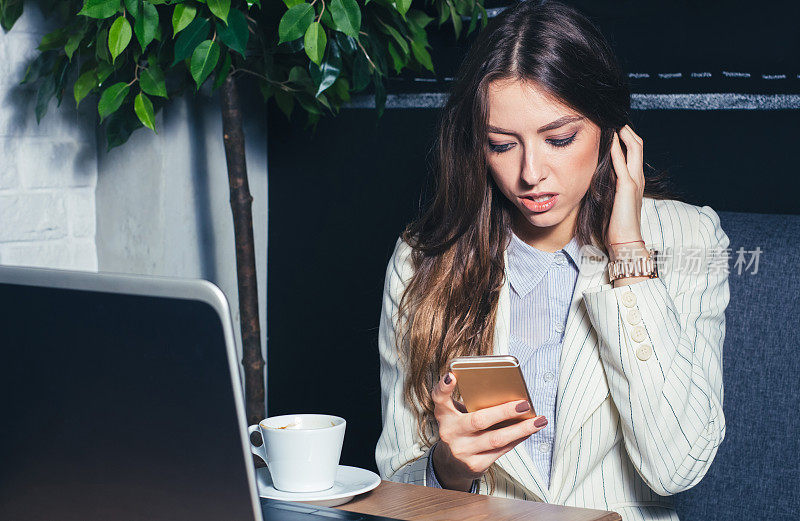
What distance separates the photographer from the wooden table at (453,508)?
0.83 metres

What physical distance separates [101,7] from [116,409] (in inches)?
37.4

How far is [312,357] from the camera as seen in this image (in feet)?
7.54

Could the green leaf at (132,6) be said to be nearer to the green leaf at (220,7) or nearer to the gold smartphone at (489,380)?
the green leaf at (220,7)

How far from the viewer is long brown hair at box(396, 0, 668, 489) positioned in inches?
53.1

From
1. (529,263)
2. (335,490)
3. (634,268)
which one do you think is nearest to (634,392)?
(634,268)

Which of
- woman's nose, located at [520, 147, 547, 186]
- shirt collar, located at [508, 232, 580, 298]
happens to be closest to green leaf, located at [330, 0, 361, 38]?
woman's nose, located at [520, 147, 547, 186]

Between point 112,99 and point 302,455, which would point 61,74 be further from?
point 302,455

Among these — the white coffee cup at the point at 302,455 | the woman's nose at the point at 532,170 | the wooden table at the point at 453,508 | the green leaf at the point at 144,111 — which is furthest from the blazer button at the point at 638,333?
the green leaf at the point at 144,111

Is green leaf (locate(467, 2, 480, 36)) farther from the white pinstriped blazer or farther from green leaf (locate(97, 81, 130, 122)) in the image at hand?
green leaf (locate(97, 81, 130, 122))

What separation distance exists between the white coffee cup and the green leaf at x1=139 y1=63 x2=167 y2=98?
85cm

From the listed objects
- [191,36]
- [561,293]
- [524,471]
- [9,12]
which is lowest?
[524,471]

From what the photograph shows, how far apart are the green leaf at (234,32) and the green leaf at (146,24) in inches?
4.3

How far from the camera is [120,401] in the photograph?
62 centimetres

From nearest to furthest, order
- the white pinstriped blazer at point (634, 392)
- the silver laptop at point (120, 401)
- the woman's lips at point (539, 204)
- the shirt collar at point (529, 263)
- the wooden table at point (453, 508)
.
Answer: the silver laptop at point (120, 401), the wooden table at point (453, 508), the white pinstriped blazer at point (634, 392), the woman's lips at point (539, 204), the shirt collar at point (529, 263)
